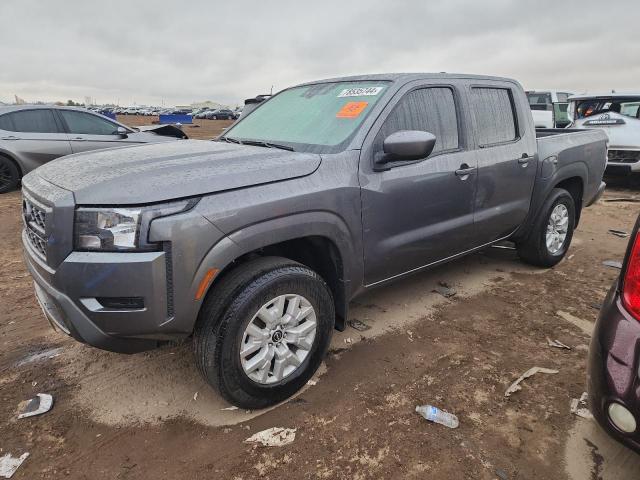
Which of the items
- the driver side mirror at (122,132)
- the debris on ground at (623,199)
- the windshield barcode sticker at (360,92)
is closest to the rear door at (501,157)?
the windshield barcode sticker at (360,92)

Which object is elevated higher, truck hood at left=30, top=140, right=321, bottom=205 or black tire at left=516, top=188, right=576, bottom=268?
truck hood at left=30, top=140, right=321, bottom=205

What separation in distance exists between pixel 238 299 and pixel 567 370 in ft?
7.08

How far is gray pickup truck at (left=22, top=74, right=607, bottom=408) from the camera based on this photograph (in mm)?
2018

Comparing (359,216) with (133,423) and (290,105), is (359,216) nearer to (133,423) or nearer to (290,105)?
(290,105)

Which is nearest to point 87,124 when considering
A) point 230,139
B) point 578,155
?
point 230,139

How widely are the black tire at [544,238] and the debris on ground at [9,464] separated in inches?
167

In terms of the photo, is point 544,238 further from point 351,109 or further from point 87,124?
point 87,124

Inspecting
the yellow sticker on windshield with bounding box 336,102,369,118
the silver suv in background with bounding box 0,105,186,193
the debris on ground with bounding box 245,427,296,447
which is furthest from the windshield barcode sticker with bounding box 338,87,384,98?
the silver suv in background with bounding box 0,105,186,193

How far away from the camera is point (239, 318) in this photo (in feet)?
7.26

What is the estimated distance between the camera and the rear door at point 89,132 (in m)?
7.66

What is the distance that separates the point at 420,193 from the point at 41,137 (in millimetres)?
7170

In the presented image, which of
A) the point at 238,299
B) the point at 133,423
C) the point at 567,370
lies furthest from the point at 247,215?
the point at 567,370

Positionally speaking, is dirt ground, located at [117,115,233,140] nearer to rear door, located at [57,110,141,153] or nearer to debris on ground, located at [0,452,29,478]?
rear door, located at [57,110,141,153]

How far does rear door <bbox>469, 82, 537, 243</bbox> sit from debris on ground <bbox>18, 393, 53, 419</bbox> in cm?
316
